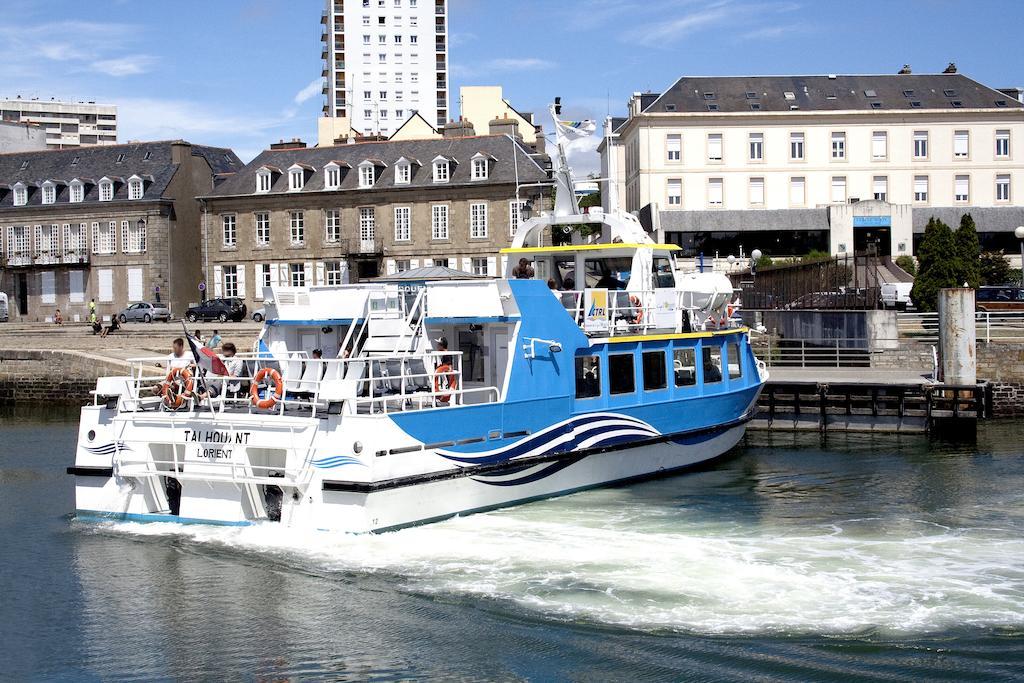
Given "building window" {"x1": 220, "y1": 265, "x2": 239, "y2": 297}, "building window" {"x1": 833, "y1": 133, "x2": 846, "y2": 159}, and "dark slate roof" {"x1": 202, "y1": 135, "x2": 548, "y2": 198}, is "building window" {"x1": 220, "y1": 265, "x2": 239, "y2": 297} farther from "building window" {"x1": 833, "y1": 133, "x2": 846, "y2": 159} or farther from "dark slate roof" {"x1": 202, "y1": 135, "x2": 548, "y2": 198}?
"building window" {"x1": 833, "y1": 133, "x2": 846, "y2": 159}

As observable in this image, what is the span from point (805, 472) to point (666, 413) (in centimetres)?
335

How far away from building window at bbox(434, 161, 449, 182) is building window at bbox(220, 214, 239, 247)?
11.4m

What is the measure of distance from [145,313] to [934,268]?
3516cm

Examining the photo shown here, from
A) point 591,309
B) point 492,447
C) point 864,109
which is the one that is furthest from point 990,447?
point 864,109

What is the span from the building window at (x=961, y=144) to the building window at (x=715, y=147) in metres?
12.0

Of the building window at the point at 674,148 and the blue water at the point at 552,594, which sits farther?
the building window at the point at 674,148

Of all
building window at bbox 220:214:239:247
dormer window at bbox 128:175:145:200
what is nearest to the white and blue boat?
building window at bbox 220:214:239:247

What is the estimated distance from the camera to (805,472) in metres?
21.5

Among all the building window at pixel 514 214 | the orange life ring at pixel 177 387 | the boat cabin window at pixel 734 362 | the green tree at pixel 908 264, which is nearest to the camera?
the orange life ring at pixel 177 387

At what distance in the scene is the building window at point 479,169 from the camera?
53688 mm

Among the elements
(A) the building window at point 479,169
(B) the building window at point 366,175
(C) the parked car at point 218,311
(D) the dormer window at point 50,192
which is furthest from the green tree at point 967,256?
(D) the dormer window at point 50,192

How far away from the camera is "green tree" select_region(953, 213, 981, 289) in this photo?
39.3 metres

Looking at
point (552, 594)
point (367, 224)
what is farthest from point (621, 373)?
point (367, 224)

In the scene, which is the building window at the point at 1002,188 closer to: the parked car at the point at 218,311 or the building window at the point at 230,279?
the parked car at the point at 218,311
